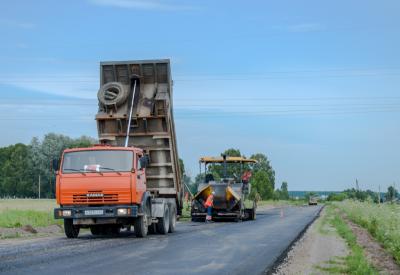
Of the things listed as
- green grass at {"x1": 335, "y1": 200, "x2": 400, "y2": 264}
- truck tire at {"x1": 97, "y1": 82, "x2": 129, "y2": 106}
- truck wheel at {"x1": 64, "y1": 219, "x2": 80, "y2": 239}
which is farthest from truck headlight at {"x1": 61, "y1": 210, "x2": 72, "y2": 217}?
green grass at {"x1": 335, "y1": 200, "x2": 400, "y2": 264}

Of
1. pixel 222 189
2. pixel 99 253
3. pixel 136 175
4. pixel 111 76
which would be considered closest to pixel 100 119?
pixel 111 76

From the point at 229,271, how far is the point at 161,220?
9322 mm

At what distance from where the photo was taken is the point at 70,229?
18.5 metres

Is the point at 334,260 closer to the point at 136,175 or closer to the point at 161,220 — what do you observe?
the point at 136,175

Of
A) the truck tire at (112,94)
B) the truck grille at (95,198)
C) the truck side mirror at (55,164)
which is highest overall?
the truck tire at (112,94)

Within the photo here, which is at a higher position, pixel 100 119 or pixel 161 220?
pixel 100 119

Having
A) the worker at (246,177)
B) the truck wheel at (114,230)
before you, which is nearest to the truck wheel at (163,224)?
the truck wheel at (114,230)

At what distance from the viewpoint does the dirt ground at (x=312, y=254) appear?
11.4 m

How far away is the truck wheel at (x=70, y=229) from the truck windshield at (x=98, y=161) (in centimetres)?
148

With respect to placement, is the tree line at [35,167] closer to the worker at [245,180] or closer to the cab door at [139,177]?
the worker at [245,180]

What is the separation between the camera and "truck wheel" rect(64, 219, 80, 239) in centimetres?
1833

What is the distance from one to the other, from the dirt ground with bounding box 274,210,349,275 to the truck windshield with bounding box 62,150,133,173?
16.5 ft

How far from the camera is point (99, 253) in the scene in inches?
529

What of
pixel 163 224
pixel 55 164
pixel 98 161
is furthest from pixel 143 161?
pixel 163 224
